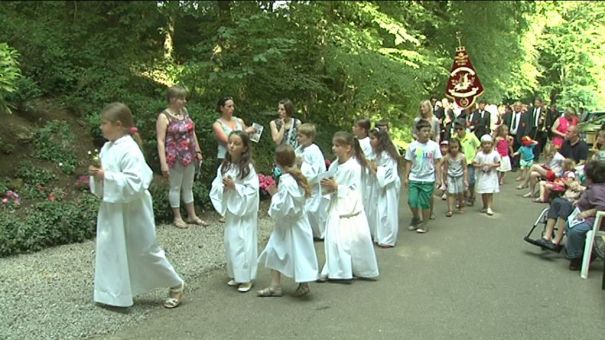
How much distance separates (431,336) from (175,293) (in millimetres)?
2318

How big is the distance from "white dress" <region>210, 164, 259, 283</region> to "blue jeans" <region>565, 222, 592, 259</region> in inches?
152

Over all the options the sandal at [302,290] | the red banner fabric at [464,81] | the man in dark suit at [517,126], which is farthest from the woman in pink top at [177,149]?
the man in dark suit at [517,126]

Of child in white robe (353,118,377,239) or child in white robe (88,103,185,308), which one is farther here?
child in white robe (353,118,377,239)

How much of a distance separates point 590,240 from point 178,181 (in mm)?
5296

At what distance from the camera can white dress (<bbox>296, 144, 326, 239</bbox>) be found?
7.58m

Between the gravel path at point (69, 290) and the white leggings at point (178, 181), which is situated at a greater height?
the white leggings at point (178, 181)

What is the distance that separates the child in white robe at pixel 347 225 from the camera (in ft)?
21.0

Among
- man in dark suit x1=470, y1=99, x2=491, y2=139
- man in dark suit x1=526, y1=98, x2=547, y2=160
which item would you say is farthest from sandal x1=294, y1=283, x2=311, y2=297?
man in dark suit x1=526, y1=98, x2=547, y2=160

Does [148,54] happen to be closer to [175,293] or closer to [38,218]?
[38,218]

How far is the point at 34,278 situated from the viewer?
19.0 ft

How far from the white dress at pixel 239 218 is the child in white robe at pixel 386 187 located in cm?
250

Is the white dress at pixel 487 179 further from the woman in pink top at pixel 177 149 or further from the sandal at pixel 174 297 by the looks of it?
the sandal at pixel 174 297

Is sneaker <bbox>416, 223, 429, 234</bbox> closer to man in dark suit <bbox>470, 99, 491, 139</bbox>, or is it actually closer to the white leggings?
the white leggings

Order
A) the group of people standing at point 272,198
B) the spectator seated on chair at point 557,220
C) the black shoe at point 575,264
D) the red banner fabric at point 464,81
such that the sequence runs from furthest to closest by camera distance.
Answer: the red banner fabric at point 464,81, the spectator seated on chair at point 557,220, the black shoe at point 575,264, the group of people standing at point 272,198
